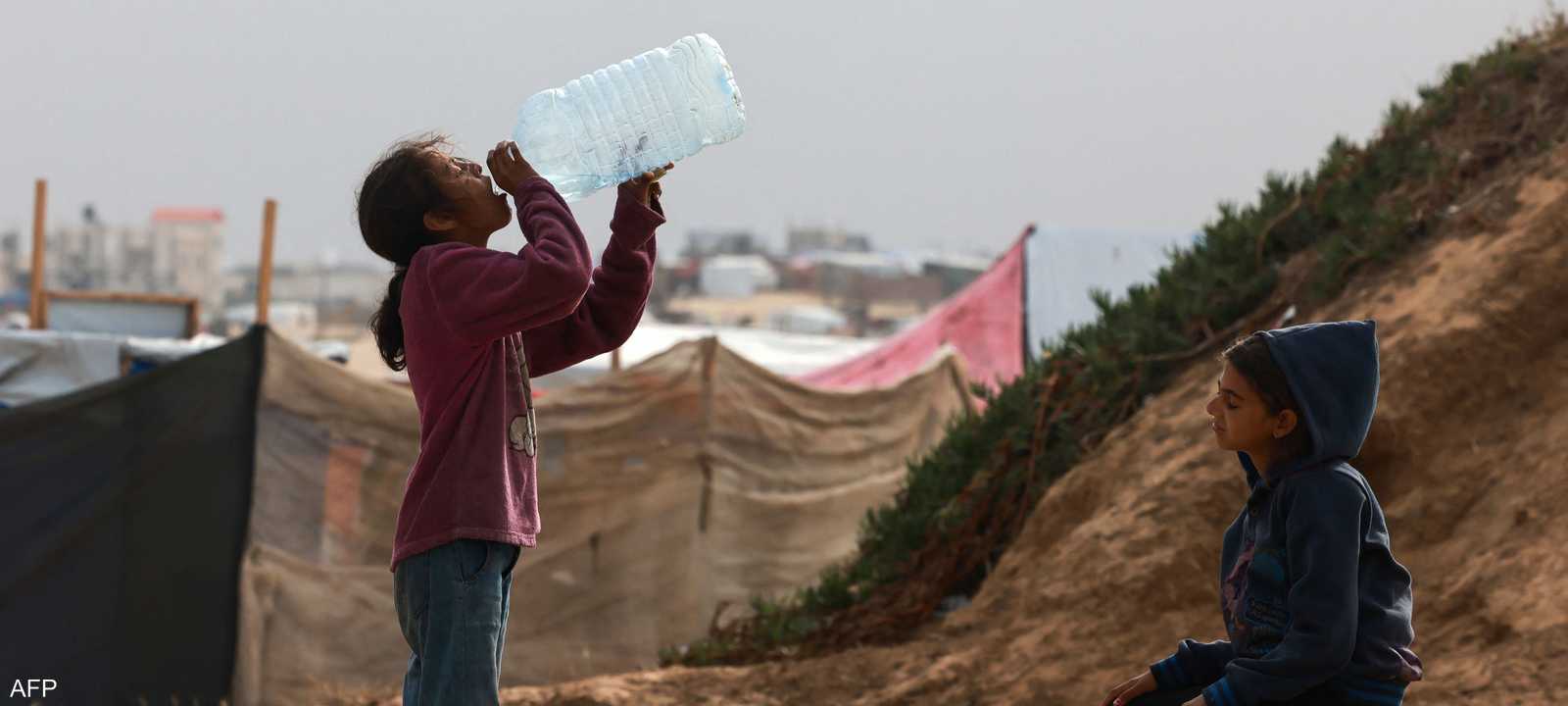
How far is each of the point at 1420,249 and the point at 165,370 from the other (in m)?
5.59

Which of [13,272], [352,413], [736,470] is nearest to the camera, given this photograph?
[352,413]

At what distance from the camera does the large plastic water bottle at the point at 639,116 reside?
3.59 m

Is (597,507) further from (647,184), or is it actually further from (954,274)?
(954,274)

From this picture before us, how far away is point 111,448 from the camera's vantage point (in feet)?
24.1

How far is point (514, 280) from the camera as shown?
2.93 meters

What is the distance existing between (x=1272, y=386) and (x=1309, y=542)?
0.98ft

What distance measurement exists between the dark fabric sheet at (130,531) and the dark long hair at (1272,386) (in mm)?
5956

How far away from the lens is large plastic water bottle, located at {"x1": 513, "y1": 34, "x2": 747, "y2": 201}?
3.59m

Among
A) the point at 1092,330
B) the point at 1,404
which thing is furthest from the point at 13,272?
the point at 1092,330

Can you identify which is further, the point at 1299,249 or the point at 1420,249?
the point at 1299,249

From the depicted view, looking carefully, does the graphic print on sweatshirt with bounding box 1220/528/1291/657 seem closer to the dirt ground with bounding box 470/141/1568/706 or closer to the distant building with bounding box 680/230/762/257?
the dirt ground with bounding box 470/141/1568/706

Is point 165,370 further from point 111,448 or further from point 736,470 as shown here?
point 736,470

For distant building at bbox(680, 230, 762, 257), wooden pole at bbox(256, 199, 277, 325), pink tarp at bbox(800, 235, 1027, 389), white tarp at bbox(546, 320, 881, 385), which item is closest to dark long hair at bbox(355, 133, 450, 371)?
wooden pole at bbox(256, 199, 277, 325)
